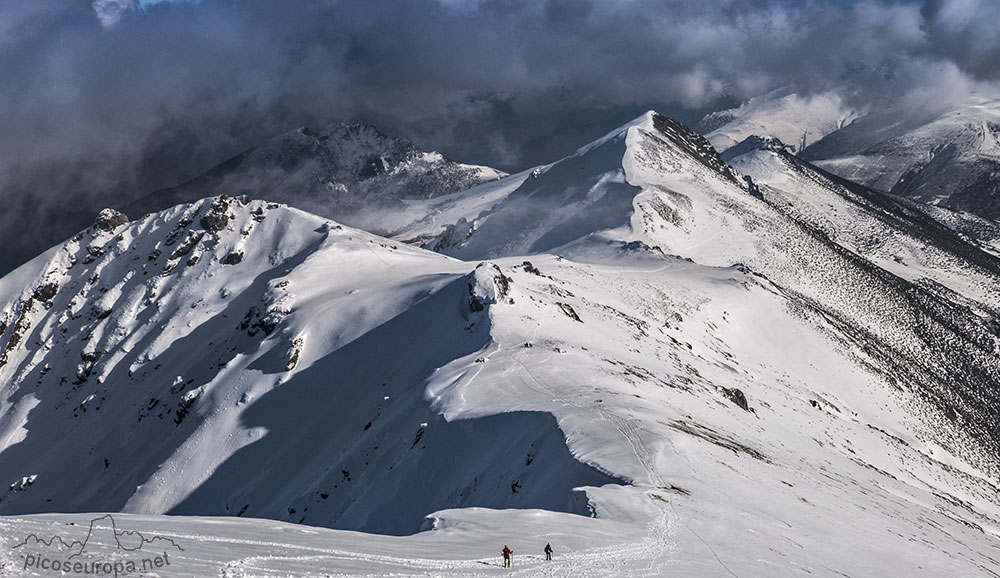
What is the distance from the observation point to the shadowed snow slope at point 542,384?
27281mm

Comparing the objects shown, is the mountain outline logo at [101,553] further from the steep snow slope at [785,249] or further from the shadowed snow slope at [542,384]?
the steep snow slope at [785,249]

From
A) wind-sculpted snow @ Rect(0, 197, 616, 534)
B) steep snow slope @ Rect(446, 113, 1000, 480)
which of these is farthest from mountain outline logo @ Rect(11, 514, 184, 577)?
steep snow slope @ Rect(446, 113, 1000, 480)

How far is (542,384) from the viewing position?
48219 mm

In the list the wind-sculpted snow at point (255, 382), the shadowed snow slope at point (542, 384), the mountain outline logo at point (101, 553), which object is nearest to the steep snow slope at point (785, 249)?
the shadowed snow slope at point (542, 384)

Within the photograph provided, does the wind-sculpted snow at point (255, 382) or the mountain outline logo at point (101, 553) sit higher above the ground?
the mountain outline logo at point (101, 553)

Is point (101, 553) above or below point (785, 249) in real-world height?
above

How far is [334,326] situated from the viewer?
260 ft

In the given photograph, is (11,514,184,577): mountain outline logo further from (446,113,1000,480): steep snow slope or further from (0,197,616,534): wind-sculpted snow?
(446,113,1000,480): steep snow slope

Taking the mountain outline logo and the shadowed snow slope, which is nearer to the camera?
the mountain outline logo

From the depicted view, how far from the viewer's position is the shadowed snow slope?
27.3 m

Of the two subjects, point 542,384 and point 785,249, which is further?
point 785,249

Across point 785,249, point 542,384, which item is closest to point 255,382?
point 542,384

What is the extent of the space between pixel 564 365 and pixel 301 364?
1299 inches

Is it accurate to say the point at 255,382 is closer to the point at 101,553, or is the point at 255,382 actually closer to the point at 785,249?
the point at 101,553
